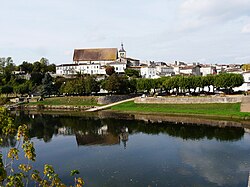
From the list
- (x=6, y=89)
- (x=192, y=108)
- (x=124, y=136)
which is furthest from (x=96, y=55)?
(x=124, y=136)

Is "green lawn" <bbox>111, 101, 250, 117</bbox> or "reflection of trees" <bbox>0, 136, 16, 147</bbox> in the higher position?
"green lawn" <bbox>111, 101, 250, 117</bbox>

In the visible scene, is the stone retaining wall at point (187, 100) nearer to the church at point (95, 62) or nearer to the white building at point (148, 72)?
the white building at point (148, 72)

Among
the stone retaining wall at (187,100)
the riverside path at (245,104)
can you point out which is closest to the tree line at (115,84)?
the stone retaining wall at (187,100)

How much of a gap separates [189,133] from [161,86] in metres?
28.2

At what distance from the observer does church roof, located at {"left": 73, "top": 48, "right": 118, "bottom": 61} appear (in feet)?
307

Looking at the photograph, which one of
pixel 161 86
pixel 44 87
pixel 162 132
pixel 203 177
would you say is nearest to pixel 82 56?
pixel 44 87

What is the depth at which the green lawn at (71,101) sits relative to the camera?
5744 centimetres

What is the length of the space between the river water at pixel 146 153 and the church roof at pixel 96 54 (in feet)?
188

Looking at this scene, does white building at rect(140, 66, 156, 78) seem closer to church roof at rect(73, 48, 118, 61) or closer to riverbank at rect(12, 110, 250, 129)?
church roof at rect(73, 48, 118, 61)

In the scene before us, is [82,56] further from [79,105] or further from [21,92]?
[79,105]

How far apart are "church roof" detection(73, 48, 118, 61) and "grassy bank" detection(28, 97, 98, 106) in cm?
3366

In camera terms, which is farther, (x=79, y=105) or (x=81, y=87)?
(x=81, y=87)

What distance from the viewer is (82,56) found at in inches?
3728

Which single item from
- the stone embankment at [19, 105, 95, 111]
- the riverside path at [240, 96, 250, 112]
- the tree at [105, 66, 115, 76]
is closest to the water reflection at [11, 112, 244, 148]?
the riverside path at [240, 96, 250, 112]
